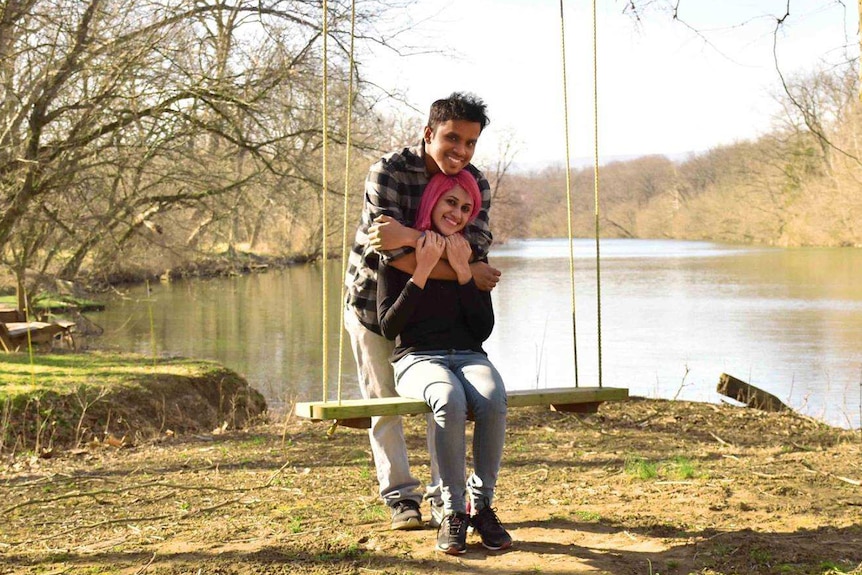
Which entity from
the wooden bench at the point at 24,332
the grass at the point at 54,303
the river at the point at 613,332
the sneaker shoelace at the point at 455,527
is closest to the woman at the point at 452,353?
the sneaker shoelace at the point at 455,527

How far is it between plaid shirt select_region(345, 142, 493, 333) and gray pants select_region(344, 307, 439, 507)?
3.7 inches

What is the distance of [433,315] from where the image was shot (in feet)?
12.3

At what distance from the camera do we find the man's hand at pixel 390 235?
12.0ft

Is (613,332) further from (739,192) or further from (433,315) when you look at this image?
(739,192)

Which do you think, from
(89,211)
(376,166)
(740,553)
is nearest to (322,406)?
(376,166)

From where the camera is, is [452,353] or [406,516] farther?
[406,516]

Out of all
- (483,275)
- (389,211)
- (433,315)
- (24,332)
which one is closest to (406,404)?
(433,315)

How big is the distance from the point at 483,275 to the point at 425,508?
1170 millimetres

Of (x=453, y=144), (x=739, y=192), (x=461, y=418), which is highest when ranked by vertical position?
(x=739, y=192)

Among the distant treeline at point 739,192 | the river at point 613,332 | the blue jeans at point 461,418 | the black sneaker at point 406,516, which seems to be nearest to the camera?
the blue jeans at point 461,418

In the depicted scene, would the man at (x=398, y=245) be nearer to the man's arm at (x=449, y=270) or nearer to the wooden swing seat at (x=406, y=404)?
the man's arm at (x=449, y=270)

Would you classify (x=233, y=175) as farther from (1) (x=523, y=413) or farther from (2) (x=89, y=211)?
(1) (x=523, y=413)

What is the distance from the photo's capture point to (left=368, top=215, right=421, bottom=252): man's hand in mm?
3645

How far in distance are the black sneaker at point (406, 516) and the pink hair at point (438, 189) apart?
1.02m
